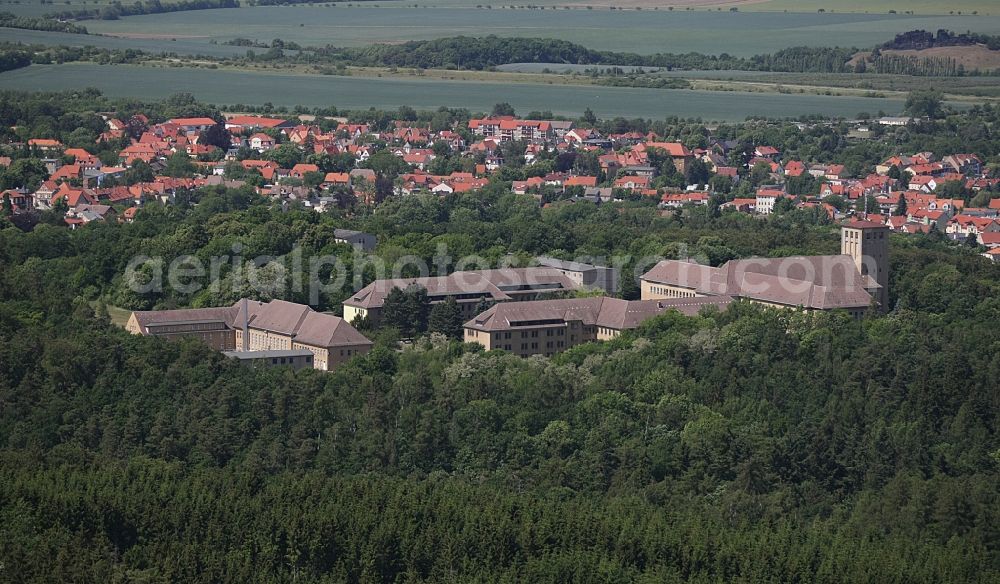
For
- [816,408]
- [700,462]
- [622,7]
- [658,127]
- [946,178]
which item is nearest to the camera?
[700,462]

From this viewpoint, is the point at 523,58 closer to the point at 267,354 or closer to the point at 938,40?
the point at 938,40

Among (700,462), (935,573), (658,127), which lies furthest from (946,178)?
(935,573)

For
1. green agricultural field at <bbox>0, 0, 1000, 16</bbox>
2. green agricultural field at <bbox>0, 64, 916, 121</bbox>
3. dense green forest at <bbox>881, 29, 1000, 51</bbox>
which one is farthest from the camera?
green agricultural field at <bbox>0, 0, 1000, 16</bbox>

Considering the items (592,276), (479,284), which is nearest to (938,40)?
(592,276)

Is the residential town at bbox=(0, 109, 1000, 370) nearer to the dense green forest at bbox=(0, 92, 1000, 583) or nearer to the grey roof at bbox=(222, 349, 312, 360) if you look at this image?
the grey roof at bbox=(222, 349, 312, 360)

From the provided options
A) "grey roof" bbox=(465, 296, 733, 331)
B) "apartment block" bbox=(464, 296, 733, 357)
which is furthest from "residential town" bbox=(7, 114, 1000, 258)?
"apartment block" bbox=(464, 296, 733, 357)

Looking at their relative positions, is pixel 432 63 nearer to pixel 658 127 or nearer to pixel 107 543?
pixel 658 127

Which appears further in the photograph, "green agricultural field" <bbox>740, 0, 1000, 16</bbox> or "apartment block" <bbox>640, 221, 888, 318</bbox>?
"green agricultural field" <bbox>740, 0, 1000, 16</bbox>
